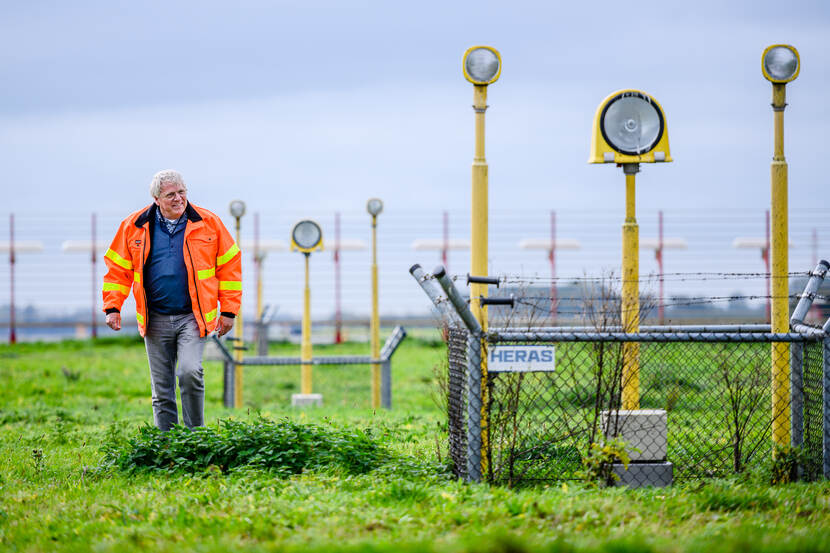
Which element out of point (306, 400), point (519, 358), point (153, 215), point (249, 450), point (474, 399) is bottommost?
point (306, 400)

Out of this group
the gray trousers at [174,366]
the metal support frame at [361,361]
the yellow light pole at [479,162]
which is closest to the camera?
the yellow light pole at [479,162]

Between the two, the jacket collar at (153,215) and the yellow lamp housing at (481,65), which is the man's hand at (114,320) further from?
the yellow lamp housing at (481,65)

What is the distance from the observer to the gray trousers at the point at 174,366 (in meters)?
6.57

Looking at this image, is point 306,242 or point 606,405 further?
point 306,242

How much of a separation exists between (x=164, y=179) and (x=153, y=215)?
324 millimetres

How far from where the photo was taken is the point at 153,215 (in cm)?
676

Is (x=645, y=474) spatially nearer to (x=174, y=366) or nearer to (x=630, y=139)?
(x=630, y=139)

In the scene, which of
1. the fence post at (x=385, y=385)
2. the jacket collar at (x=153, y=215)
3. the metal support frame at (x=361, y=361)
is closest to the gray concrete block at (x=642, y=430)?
the jacket collar at (x=153, y=215)

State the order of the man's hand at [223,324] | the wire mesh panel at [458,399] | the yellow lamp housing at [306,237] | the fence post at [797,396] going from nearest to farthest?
the wire mesh panel at [458,399] → the fence post at [797,396] → the man's hand at [223,324] → the yellow lamp housing at [306,237]

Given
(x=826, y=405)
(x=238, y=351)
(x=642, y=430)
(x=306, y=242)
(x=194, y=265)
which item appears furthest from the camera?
(x=238, y=351)

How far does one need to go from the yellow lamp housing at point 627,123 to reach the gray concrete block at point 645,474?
6.36ft

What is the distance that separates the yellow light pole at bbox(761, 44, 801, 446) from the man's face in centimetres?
404

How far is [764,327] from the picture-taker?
705 cm

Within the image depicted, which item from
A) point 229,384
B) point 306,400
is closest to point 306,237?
point 306,400
